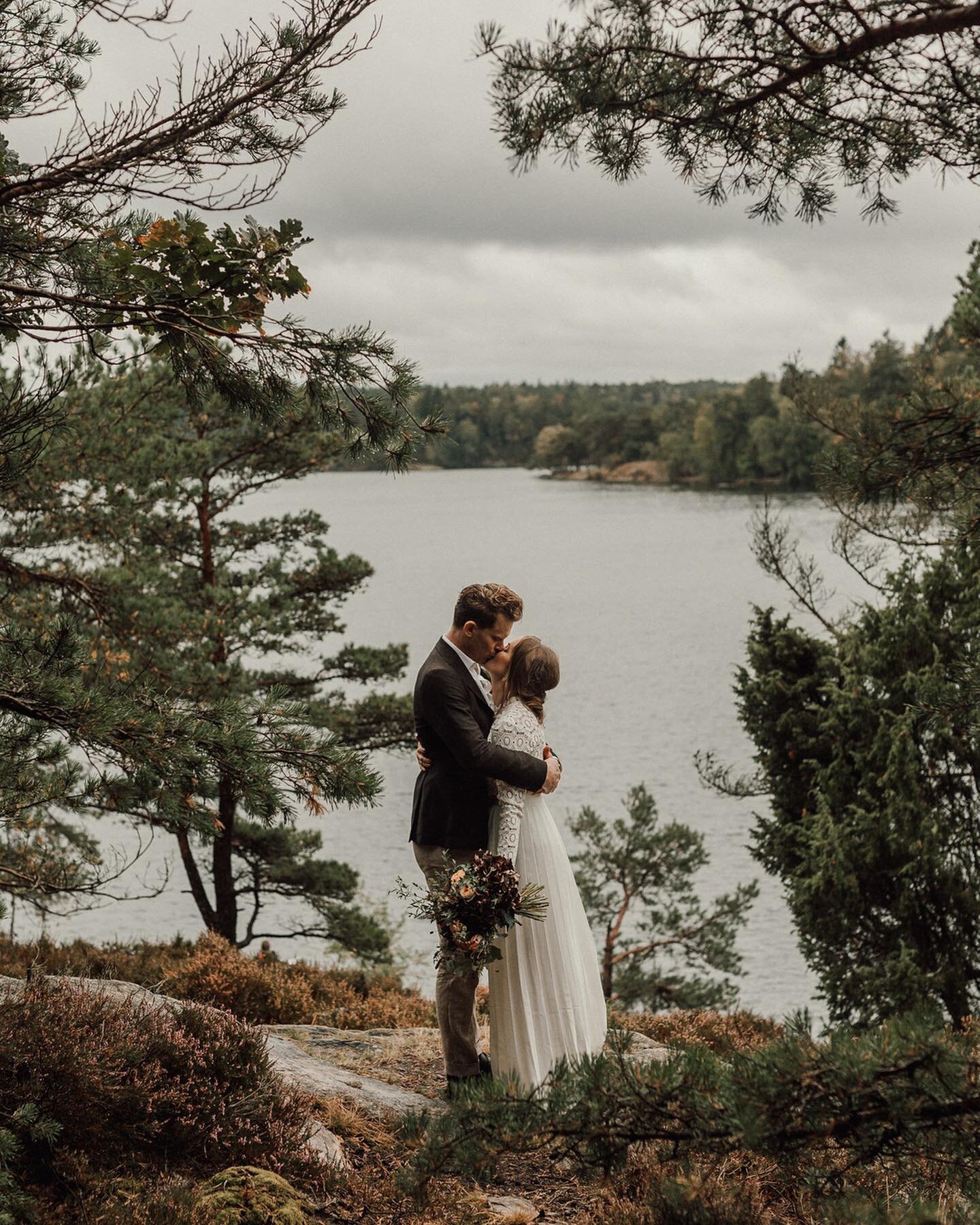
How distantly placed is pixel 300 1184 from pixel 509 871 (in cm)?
136

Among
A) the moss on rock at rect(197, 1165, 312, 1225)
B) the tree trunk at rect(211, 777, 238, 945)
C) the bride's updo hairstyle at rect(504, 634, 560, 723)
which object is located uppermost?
the bride's updo hairstyle at rect(504, 634, 560, 723)

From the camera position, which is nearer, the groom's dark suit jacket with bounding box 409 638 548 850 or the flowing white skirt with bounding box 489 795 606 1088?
the groom's dark suit jacket with bounding box 409 638 548 850

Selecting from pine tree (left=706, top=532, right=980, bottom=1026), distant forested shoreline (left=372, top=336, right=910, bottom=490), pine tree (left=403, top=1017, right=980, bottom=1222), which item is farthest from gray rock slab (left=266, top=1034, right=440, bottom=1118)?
distant forested shoreline (left=372, top=336, right=910, bottom=490)

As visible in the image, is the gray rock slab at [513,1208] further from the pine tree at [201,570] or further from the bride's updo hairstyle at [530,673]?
the pine tree at [201,570]

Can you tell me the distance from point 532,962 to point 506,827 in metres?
0.63

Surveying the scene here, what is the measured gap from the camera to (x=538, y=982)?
4648mm

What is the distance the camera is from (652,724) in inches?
1197

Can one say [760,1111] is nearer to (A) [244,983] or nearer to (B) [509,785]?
(B) [509,785]

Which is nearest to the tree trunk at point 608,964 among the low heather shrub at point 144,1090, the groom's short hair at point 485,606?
the low heather shrub at point 144,1090

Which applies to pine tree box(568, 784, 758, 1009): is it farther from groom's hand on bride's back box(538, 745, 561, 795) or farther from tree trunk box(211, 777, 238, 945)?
groom's hand on bride's back box(538, 745, 561, 795)

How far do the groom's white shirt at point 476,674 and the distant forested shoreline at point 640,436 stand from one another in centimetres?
6425

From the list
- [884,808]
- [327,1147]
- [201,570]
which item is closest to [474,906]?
[327,1147]

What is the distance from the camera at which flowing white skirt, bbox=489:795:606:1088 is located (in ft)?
15.2

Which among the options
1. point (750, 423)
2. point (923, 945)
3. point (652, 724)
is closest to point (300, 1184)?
point (923, 945)
